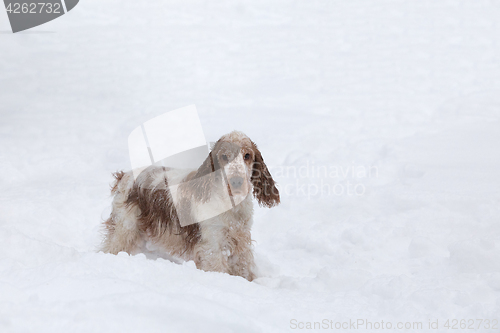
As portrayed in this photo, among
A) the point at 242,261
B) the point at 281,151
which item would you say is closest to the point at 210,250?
the point at 242,261

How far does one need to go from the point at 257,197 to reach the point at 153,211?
0.97 meters

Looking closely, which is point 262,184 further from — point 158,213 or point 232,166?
point 158,213

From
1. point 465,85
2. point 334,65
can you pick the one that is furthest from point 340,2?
point 465,85

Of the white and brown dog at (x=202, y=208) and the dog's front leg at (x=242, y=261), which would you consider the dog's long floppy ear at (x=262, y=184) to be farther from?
the dog's front leg at (x=242, y=261)

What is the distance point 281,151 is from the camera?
6.61m

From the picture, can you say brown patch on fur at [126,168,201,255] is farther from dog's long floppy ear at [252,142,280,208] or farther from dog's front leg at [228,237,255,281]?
dog's long floppy ear at [252,142,280,208]

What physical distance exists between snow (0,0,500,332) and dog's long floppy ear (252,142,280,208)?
56cm

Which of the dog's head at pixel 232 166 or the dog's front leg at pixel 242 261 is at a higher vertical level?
the dog's head at pixel 232 166

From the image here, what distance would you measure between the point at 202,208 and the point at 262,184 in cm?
66

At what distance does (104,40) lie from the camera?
36.8ft

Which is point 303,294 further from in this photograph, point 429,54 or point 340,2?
point 340,2

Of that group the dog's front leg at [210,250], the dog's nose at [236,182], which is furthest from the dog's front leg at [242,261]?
the dog's nose at [236,182]

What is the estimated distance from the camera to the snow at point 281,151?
7.29ft

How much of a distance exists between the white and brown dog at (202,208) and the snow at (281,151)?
0.45 meters
